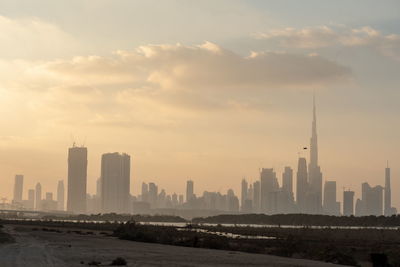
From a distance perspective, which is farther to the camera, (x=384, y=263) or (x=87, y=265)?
(x=384, y=263)

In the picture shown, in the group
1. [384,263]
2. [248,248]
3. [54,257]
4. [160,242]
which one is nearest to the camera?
[384,263]

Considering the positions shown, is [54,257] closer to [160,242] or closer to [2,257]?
[2,257]

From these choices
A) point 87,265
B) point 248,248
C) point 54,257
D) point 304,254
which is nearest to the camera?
point 87,265

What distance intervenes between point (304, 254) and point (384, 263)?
54.5 ft

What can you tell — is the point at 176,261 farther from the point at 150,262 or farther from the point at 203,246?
the point at 203,246

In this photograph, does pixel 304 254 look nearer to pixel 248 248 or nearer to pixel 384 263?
pixel 248 248

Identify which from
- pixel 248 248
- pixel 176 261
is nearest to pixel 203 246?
pixel 248 248

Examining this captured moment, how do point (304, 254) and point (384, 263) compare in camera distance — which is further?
point (304, 254)

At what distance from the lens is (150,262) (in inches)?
1687

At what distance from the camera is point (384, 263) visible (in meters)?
41.9

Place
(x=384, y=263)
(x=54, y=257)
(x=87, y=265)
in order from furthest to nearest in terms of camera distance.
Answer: (x=54, y=257)
(x=384, y=263)
(x=87, y=265)

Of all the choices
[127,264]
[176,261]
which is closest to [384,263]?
[176,261]

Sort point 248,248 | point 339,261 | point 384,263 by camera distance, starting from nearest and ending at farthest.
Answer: point 384,263, point 339,261, point 248,248

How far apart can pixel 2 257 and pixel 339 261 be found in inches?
1016
